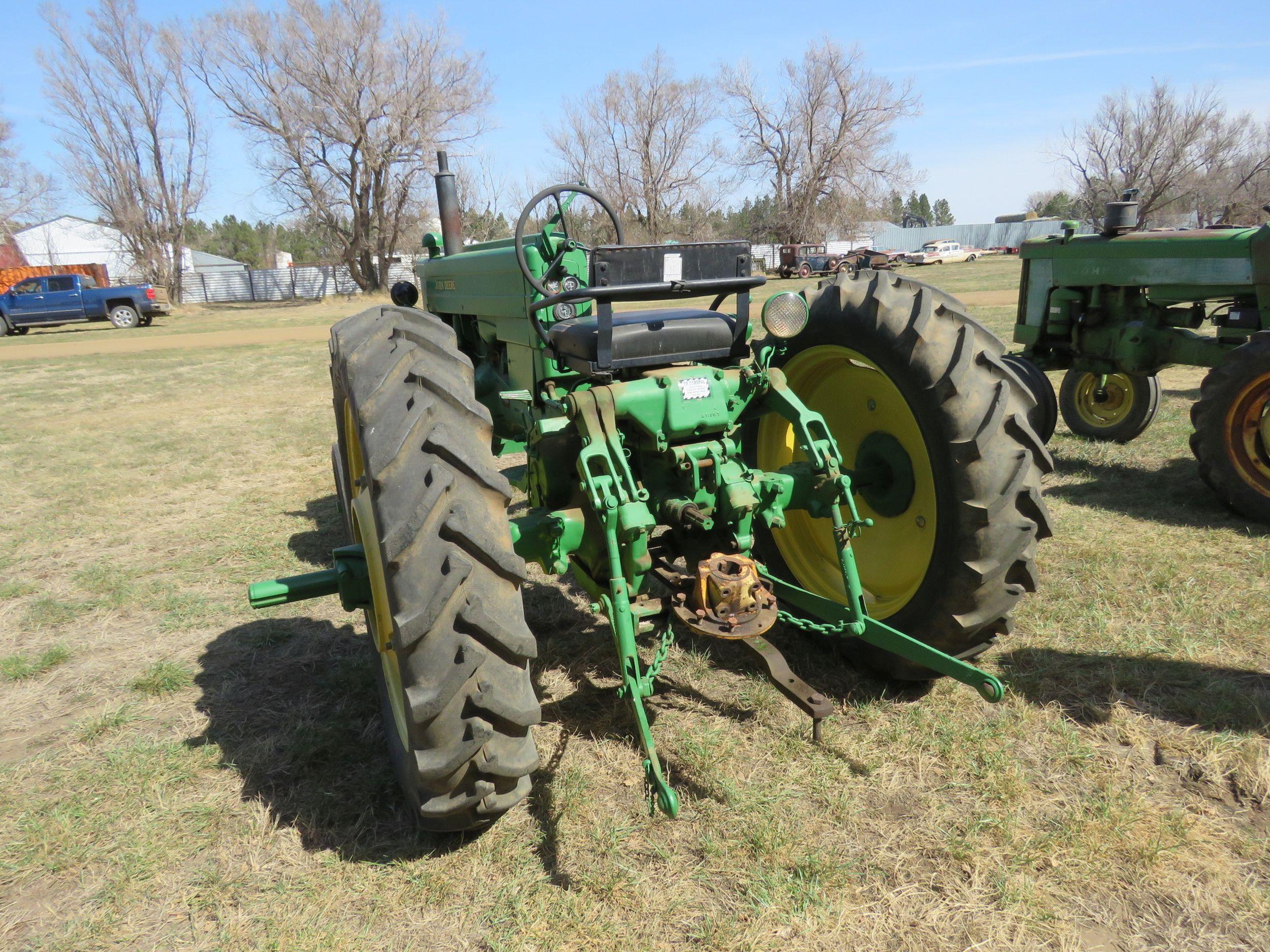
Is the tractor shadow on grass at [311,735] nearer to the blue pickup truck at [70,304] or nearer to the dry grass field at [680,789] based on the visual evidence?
the dry grass field at [680,789]

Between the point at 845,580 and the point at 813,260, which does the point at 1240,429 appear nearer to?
the point at 845,580

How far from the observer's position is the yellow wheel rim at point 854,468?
10.0 ft

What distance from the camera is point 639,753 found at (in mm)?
2859

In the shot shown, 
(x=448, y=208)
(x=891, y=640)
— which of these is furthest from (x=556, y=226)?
(x=891, y=640)

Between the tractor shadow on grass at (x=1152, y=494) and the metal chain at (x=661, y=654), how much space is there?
12.0ft

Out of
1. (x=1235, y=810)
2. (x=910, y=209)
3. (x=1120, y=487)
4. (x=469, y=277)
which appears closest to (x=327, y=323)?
(x=469, y=277)

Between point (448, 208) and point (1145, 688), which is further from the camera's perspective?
point (448, 208)

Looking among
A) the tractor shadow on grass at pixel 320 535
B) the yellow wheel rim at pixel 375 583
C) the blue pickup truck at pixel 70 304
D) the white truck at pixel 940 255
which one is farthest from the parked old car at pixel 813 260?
the yellow wheel rim at pixel 375 583

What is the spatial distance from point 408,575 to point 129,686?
2273mm

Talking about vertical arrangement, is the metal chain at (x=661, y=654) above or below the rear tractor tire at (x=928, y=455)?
below

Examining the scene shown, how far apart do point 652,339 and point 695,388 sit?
0.95 feet

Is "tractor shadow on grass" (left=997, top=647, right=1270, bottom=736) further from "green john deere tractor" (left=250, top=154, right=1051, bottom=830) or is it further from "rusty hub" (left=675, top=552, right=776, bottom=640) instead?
"rusty hub" (left=675, top=552, right=776, bottom=640)

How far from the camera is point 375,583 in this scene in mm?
2611

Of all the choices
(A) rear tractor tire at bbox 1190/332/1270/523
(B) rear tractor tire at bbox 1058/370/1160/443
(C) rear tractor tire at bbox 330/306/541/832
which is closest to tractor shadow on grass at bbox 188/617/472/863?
(C) rear tractor tire at bbox 330/306/541/832
